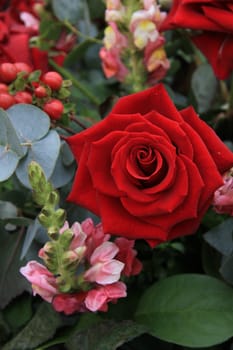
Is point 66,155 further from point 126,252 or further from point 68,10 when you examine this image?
point 68,10

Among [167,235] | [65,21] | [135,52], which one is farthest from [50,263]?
[65,21]

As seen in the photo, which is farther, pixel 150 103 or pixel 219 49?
pixel 219 49

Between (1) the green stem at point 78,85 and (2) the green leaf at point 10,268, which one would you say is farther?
(1) the green stem at point 78,85

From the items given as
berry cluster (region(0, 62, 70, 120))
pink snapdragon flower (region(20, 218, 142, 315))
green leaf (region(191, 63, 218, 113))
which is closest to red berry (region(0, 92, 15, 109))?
berry cluster (region(0, 62, 70, 120))

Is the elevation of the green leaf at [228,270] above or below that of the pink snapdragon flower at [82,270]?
below

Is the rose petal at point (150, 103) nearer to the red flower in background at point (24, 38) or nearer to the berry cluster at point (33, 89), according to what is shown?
the berry cluster at point (33, 89)

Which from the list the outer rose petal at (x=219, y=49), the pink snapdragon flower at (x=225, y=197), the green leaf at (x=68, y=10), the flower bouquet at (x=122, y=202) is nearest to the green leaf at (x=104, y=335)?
the flower bouquet at (x=122, y=202)

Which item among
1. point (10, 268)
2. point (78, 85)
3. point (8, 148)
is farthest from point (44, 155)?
point (78, 85)
